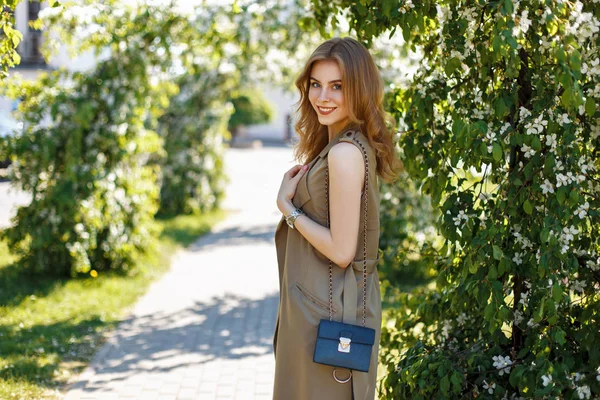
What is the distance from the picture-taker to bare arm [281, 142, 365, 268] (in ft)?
8.73

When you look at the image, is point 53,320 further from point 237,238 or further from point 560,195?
point 237,238

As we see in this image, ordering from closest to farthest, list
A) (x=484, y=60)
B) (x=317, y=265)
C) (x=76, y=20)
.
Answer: (x=317, y=265) < (x=484, y=60) < (x=76, y=20)

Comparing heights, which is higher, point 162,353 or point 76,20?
point 76,20

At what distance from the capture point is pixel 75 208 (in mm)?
8500

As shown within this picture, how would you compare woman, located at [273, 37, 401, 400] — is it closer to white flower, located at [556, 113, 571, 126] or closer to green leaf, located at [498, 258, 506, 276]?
green leaf, located at [498, 258, 506, 276]

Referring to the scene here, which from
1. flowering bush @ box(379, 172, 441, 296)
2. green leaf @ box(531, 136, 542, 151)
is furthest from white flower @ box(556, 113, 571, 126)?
flowering bush @ box(379, 172, 441, 296)

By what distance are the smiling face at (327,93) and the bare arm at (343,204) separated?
174 millimetres

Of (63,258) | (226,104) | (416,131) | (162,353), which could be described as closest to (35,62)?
(226,104)

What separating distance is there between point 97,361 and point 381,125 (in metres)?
4.10

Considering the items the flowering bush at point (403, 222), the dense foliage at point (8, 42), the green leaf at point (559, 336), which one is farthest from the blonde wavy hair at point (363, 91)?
the flowering bush at point (403, 222)

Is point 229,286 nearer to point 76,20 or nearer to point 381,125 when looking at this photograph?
point 76,20

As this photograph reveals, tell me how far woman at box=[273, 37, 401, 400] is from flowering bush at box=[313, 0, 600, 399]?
1.42 feet

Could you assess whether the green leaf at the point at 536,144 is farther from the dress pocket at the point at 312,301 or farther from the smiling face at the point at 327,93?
the dress pocket at the point at 312,301

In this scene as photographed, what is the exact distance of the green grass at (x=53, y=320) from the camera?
5.39 m
